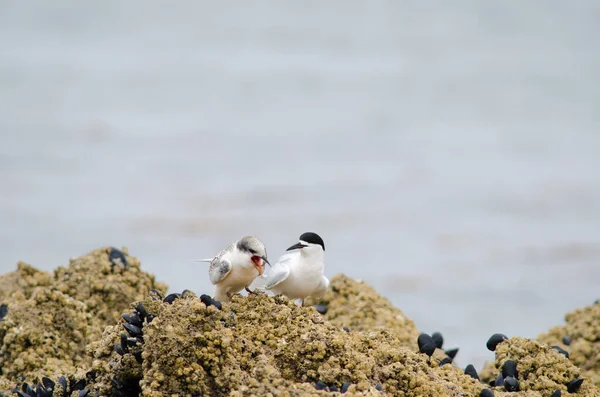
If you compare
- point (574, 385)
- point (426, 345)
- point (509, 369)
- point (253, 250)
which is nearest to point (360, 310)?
point (253, 250)

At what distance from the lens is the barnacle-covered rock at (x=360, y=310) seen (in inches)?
290

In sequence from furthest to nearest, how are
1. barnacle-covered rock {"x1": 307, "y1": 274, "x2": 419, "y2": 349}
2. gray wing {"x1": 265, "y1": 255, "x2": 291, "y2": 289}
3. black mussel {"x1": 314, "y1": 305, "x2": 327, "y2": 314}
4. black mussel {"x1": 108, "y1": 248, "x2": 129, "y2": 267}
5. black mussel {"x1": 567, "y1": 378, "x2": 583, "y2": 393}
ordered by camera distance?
black mussel {"x1": 314, "y1": 305, "x2": 327, "y2": 314}
barnacle-covered rock {"x1": 307, "y1": 274, "x2": 419, "y2": 349}
black mussel {"x1": 108, "y1": 248, "x2": 129, "y2": 267}
gray wing {"x1": 265, "y1": 255, "x2": 291, "y2": 289}
black mussel {"x1": 567, "y1": 378, "x2": 583, "y2": 393}

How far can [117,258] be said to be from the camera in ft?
23.1

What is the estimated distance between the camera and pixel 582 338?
7.42 meters

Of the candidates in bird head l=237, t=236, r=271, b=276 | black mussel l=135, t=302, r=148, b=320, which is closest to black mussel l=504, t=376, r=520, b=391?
bird head l=237, t=236, r=271, b=276

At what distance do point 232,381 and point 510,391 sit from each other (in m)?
1.88

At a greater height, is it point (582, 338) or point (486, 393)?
point (582, 338)

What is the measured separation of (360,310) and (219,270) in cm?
186

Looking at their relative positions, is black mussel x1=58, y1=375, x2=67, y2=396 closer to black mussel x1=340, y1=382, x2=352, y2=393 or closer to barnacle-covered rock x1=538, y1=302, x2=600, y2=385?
black mussel x1=340, y1=382, x2=352, y2=393

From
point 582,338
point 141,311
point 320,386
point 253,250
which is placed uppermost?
point 582,338

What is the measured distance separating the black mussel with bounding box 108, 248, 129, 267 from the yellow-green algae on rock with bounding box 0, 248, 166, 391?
1.1 inches

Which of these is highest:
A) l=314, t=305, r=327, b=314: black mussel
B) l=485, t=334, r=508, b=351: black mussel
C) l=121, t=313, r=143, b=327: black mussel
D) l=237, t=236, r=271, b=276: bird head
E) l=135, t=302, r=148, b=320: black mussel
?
l=314, t=305, r=327, b=314: black mussel

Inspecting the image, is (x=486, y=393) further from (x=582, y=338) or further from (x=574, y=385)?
(x=582, y=338)

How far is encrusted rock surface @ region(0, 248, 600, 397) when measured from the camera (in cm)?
439
